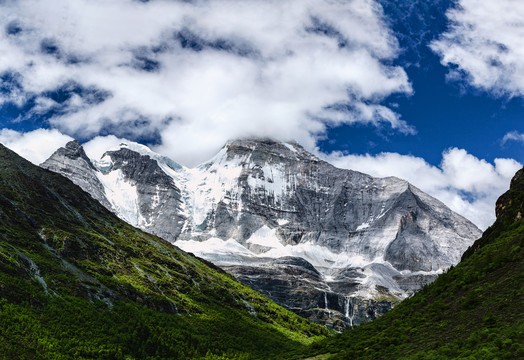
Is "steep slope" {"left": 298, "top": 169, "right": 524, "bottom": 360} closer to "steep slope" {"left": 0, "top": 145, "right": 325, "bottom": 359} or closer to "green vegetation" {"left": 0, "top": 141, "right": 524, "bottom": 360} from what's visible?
"green vegetation" {"left": 0, "top": 141, "right": 524, "bottom": 360}

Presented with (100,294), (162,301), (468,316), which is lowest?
(100,294)

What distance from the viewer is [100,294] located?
373 feet

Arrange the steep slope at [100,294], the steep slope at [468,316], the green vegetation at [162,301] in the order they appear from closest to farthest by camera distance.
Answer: the steep slope at [468,316]
the green vegetation at [162,301]
the steep slope at [100,294]

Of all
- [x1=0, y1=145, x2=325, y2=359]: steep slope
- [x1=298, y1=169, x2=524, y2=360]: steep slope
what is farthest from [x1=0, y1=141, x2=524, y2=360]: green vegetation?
[x1=0, y1=145, x2=325, y2=359]: steep slope

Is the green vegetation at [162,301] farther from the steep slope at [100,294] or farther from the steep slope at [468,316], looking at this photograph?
the steep slope at [100,294]

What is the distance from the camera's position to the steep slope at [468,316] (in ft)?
144

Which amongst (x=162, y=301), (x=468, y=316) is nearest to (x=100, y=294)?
(x=162, y=301)

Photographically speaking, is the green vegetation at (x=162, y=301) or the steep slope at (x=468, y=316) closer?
the steep slope at (x=468, y=316)

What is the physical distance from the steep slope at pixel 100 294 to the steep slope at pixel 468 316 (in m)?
41.6

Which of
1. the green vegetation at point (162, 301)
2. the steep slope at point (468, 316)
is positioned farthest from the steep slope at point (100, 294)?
the steep slope at point (468, 316)

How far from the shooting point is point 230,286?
628 feet

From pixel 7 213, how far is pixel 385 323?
9755 cm

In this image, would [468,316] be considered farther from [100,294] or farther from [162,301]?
[162,301]

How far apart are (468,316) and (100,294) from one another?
84.6m
